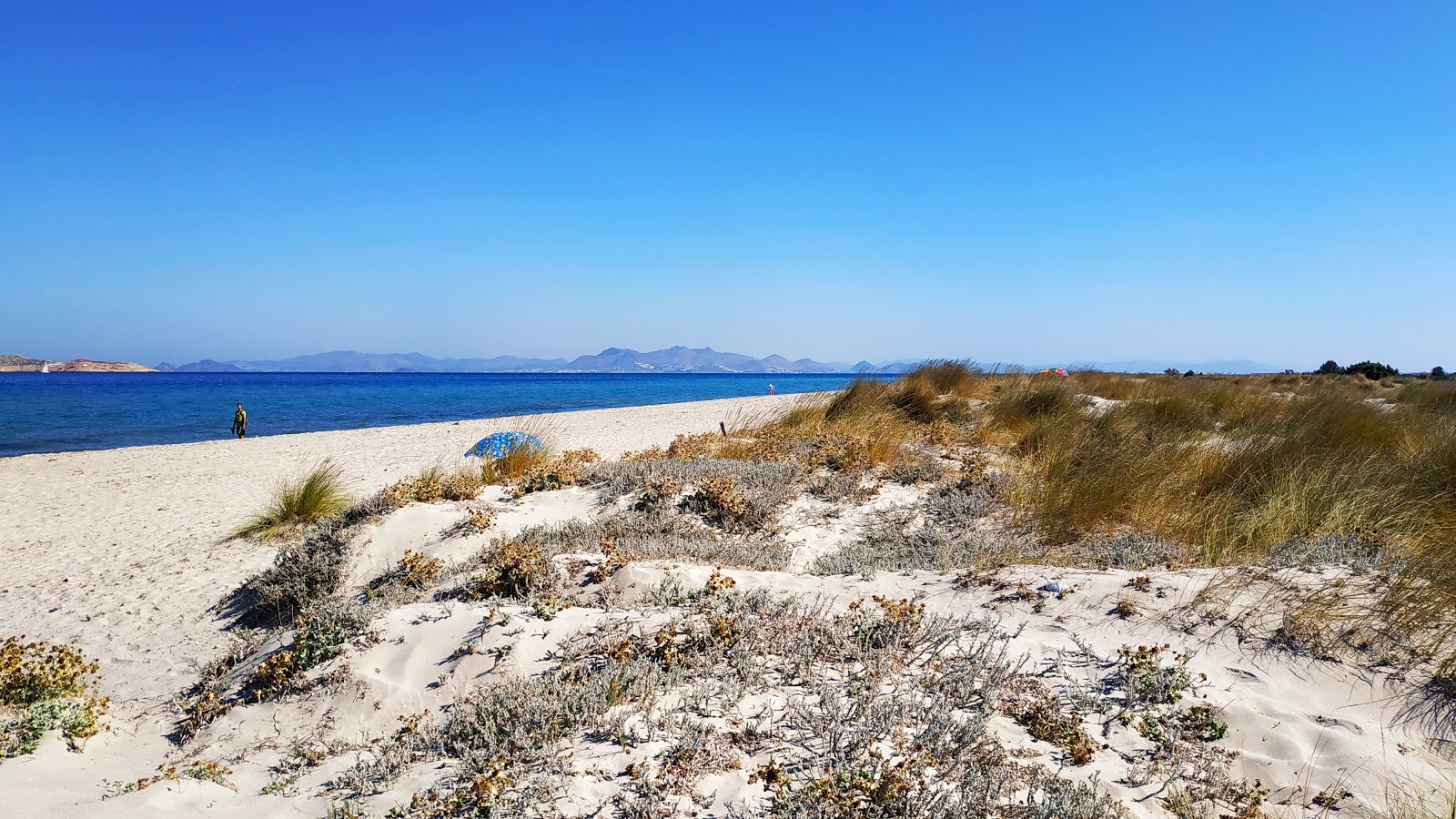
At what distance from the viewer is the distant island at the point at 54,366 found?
99188mm

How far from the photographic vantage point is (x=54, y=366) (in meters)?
110

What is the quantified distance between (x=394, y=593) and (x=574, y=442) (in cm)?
1062

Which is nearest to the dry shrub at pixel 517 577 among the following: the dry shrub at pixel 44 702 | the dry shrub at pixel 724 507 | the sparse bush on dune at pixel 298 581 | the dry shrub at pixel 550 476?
the sparse bush on dune at pixel 298 581

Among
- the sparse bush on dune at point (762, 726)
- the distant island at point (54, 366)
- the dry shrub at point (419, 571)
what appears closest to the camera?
the sparse bush on dune at point (762, 726)

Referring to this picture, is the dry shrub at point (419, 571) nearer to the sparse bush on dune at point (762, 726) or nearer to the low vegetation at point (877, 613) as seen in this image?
the low vegetation at point (877, 613)

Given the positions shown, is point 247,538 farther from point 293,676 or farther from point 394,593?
point 293,676

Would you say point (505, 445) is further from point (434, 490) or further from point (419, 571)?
point (419, 571)

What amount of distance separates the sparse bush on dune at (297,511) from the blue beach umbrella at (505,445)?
5.52ft

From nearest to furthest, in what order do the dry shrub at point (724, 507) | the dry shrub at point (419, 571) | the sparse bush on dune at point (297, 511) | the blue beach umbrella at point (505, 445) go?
the dry shrub at point (419, 571)
the dry shrub at point (724, 507)
the sparse bush on dune at point (297, 511)
the blue beach umbrella at point (505, 445)

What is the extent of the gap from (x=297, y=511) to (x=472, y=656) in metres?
5.37

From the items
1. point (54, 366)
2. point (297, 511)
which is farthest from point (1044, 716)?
point (54, 366)

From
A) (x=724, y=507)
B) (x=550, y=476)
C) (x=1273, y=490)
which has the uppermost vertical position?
(x=1273, y=490)

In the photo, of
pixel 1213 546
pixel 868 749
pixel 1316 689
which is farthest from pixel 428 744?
pixel 1213 546

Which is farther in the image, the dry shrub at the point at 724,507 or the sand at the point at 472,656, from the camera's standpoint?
the dry shrub at the point at 724,507
